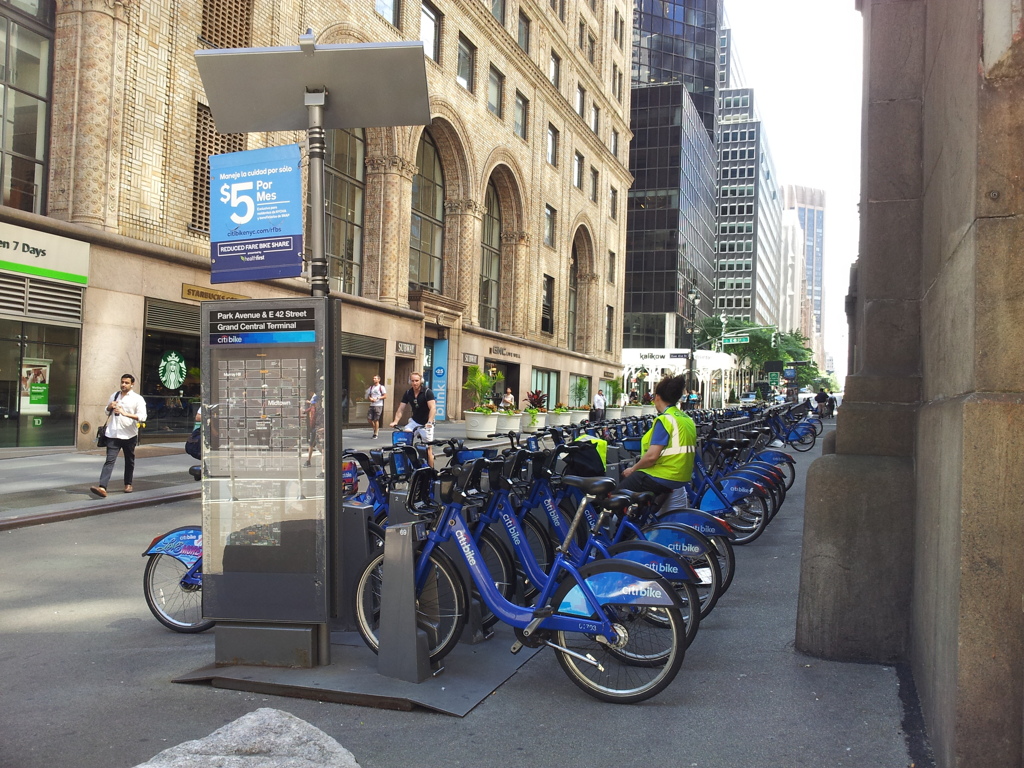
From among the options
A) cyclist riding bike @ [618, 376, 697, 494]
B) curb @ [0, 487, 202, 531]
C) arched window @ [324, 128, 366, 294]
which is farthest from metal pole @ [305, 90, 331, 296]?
arched window @ [324, 128, 366, 294]

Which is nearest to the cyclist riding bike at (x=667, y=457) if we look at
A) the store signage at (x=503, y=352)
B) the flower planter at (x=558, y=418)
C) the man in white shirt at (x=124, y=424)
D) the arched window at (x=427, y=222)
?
the man in white shirt at (x=124, y=424)

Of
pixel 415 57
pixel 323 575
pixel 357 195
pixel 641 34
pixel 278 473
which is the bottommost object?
pixel 323 575

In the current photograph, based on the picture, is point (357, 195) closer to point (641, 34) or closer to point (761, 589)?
point (761, 589)

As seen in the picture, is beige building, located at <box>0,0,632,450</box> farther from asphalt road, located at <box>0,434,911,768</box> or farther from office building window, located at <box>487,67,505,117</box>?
asphalt road, located at <box>0,434,911,768</box>

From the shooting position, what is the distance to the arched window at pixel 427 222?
111 feet

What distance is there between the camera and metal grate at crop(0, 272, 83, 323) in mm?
16953

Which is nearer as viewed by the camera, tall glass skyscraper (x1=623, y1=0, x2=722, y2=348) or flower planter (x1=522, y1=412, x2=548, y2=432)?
flower planter (x1=522, y1=412, x2=548, y2=432)

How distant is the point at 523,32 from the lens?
136 feet

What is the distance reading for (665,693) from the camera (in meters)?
4.52

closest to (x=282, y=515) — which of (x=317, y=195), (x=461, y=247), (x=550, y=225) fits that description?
(x=317, y=195)

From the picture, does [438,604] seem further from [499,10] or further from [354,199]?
[499,10]

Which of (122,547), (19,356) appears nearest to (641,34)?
(19,356)

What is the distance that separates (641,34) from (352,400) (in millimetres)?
87944

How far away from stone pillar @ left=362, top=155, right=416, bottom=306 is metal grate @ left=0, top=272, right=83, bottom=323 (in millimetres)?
12810
